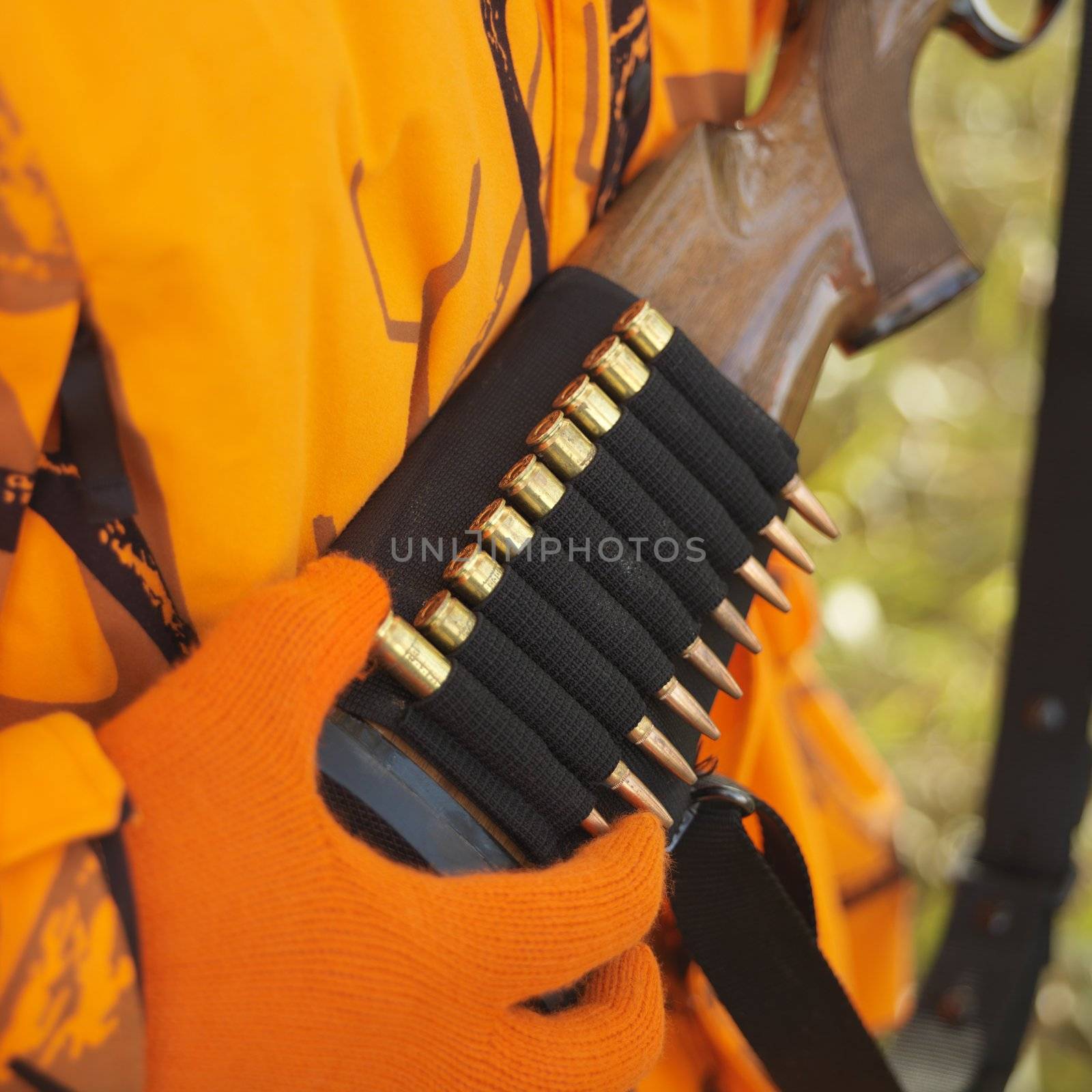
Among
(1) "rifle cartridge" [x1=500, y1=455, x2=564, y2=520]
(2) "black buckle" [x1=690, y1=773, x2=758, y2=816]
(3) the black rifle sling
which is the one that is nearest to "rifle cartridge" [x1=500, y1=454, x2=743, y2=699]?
(1) "rifle cartridge" [x1=500, y1=455, x2=564, y2=520]

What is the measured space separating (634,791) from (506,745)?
0.29 feet

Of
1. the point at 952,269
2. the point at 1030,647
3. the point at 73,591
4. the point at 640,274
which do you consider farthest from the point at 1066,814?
the point at 73,591

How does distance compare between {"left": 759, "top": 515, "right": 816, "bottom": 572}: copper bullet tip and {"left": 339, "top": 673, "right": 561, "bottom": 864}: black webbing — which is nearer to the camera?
{"left": 339, "top": 673, "right": 561, "bottom": 864}: black webbing

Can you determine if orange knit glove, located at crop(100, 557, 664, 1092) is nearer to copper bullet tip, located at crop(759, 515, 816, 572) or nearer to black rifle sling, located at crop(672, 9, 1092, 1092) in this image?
copper bullet tip, located at crop(759, 515, 816, 572)

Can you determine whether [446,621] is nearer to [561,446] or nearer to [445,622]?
[445,622]

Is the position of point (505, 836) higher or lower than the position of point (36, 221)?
lower

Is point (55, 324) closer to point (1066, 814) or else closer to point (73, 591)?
point (73, 591)

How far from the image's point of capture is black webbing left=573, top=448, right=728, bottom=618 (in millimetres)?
616

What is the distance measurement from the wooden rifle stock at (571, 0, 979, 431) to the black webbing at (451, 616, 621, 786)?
256 millimetres

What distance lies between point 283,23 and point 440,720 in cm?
33

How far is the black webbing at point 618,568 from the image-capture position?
1.97 feet

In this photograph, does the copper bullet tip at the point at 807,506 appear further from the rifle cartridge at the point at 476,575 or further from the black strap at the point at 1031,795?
the black strap at the point at 1031,795

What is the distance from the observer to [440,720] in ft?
1.76

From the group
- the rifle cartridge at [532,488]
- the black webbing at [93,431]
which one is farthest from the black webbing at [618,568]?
the black webbing at [93,431]
